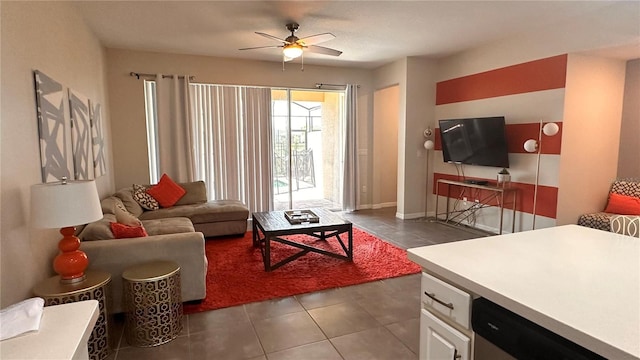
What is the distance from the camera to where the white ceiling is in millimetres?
3549

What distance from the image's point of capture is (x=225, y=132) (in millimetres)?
5836

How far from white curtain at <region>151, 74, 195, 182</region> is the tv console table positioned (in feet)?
13.9

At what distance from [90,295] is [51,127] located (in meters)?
1.32

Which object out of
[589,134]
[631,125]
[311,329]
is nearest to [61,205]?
[311,329]

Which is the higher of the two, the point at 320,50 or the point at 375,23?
the point at 375,23

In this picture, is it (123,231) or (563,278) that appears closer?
(563,278)

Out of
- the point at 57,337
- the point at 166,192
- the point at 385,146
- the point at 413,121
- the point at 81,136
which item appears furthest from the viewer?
the point at 385,146

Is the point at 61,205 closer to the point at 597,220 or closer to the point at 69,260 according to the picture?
the point at 69,260

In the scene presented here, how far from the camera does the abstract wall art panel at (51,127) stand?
2381 mm

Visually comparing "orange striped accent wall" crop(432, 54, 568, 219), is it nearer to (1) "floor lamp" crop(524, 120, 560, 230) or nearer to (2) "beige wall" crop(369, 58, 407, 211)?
(1) "floor lamp" crop(524, 120, 560, 230)

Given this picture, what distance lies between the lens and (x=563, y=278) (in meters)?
1.21

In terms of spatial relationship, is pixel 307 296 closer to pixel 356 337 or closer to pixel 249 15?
pixel 356 337

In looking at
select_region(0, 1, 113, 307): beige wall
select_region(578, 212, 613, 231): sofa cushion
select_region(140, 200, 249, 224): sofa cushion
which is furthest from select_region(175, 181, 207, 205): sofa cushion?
select_region(578, 212, 613, 231): sofa cushion

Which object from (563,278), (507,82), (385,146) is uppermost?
(507,82)
